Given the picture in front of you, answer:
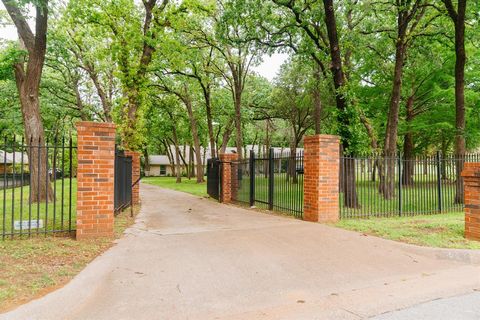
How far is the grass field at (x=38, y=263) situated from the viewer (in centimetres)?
401

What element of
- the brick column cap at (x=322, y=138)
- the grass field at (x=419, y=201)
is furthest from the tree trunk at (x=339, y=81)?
the brick column cap at (x=322, y=138)

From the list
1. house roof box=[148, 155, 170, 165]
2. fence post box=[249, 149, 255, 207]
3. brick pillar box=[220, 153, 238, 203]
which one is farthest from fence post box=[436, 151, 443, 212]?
house roof box=[148, 155, 170, 165]

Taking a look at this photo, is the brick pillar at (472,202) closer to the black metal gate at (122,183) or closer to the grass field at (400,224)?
the grass field at (400,224)

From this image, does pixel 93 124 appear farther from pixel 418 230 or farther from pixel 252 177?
pixel 418 230

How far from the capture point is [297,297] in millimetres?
4133

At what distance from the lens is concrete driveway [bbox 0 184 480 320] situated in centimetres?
373

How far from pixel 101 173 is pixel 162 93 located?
2402 centimetres

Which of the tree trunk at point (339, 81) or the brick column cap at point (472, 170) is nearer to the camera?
the brick column cap at point (472, 170)

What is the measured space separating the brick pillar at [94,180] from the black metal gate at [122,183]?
2.12 metres

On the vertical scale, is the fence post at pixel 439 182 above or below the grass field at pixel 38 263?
above

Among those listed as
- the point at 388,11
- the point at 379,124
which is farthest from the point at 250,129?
the point at 388,11

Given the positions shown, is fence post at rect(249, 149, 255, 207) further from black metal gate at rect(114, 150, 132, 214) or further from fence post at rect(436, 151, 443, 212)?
fence post at rect(436, 151, 443, 212)

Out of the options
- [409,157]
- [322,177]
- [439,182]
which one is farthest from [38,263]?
[409,157]

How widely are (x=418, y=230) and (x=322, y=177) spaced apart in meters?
2.34
